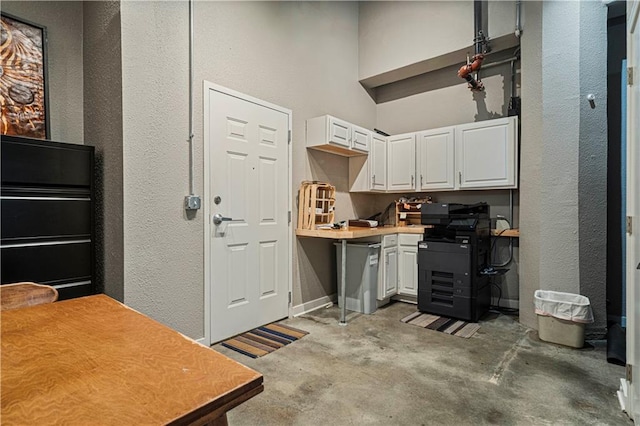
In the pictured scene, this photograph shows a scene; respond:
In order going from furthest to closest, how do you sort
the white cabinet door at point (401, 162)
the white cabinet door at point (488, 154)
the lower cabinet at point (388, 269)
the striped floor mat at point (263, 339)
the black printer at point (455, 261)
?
the white cabinet door at point (401, 162) < the lower cabinet at point (388, 269) < the white cabinet door at point (488, 154) < the black printer at point (455, 261) < the striped floor mat at point (263, 339)

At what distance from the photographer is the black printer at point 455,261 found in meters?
3.39

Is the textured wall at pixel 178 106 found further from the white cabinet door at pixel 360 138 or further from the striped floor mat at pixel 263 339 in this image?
the white cabinet door at pixel 360 138

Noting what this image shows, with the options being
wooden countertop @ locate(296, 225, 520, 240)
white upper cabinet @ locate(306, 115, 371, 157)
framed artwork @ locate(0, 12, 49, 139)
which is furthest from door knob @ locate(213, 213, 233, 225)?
white upper cabinet @ locate(306, 115, 371, 157)

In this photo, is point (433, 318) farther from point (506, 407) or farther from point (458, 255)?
point (506, 407)

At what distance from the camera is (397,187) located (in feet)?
14.5

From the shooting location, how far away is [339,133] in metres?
3.74

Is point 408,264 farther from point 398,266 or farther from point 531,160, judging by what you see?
point 531,160

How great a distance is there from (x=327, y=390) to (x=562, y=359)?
1.90 meters

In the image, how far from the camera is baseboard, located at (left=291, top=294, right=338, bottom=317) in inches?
142

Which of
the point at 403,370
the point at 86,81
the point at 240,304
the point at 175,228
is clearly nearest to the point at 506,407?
the point at 403,370

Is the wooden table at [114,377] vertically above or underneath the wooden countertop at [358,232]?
underneath

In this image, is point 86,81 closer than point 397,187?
Result: Yes

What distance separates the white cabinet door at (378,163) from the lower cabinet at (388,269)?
76cm

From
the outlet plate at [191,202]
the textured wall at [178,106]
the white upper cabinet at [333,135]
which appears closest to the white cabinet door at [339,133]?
the white upper cabinet at [333,135]
